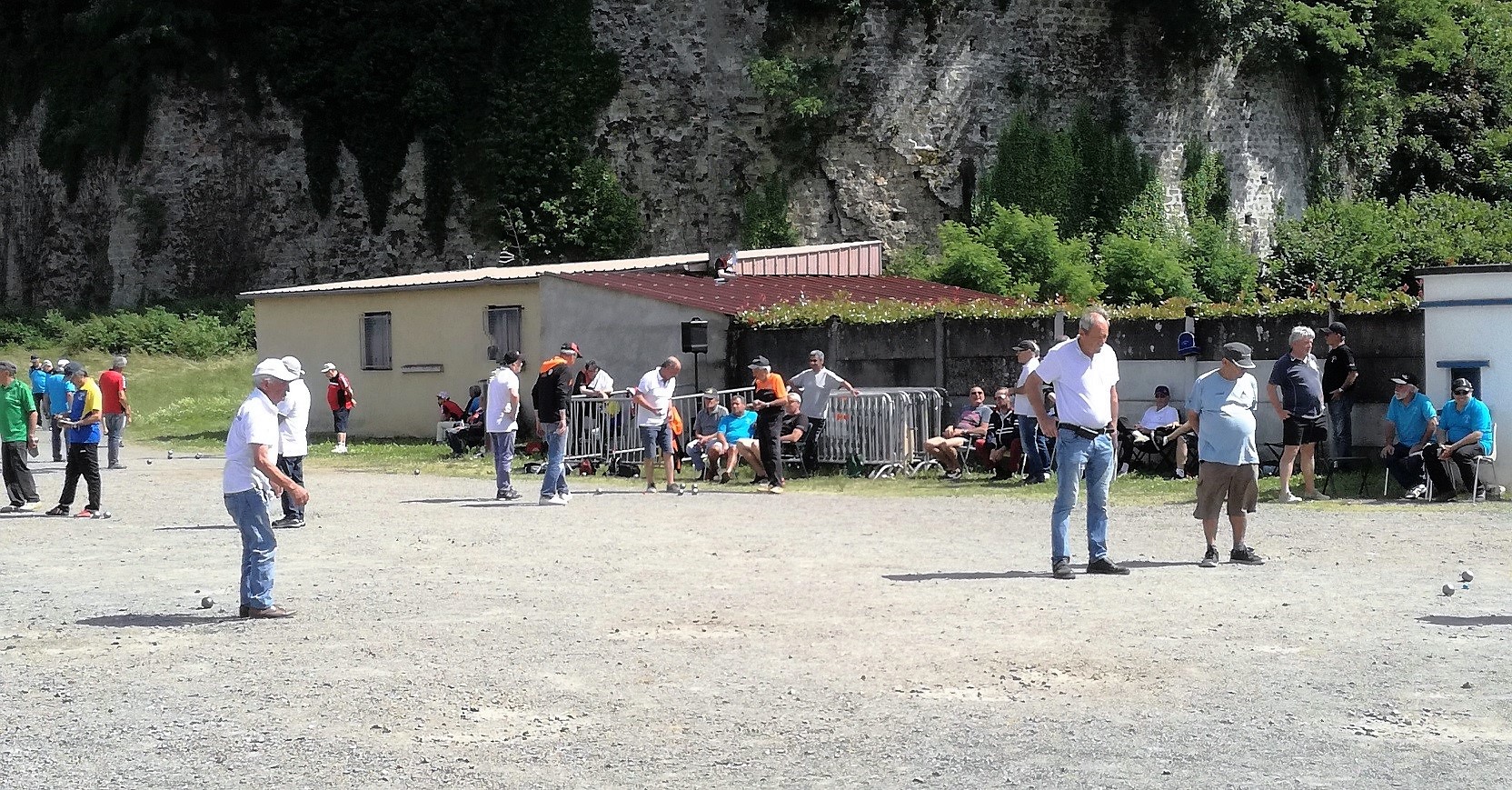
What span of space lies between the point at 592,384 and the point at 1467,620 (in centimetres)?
1431

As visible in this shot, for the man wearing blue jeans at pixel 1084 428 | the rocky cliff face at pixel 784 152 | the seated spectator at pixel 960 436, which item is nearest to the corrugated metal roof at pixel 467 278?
the rocky cliff face at pixel 784 152

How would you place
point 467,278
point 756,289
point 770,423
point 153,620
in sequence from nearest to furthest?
point 153,620 < point 770,423 < point 756,289 < point 467,278

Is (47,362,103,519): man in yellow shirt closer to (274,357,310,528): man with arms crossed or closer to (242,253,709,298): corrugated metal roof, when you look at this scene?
(274,357,310,528): man with arms crossed

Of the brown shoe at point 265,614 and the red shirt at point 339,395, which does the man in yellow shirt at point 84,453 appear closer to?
the brown shoe at point 265,614

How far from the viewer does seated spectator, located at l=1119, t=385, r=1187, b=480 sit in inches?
771

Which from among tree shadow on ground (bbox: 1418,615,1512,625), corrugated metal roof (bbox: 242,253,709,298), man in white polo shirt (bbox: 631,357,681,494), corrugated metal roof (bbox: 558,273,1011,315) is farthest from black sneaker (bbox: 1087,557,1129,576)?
corrugated metal roof (bbox: 242,253,709,298)

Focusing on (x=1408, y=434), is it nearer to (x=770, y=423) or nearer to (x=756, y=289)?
(x=770, y=423)

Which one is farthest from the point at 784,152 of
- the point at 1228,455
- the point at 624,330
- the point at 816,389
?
the point at 1228,455

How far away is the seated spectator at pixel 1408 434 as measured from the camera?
54.3ft

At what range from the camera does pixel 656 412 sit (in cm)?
1873

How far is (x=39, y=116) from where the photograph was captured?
48.5m

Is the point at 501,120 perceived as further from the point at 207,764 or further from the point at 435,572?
the point at 207,764

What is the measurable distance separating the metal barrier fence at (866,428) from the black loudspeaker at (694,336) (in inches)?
65.9

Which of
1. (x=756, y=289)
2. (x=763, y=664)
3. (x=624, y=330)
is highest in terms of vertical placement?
(x=756, y=289)
